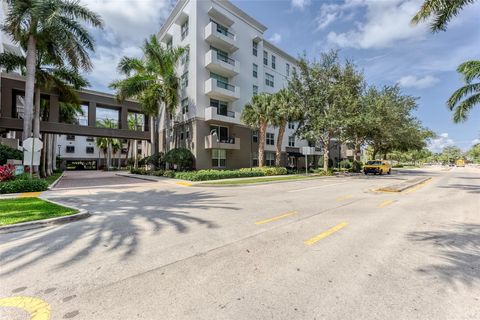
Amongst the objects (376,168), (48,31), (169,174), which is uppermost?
(48,31)

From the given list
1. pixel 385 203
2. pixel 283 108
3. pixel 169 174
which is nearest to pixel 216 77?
pixel 283 108

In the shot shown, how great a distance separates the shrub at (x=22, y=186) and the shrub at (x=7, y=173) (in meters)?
0.83

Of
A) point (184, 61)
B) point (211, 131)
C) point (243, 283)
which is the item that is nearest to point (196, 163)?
point (211, 131)

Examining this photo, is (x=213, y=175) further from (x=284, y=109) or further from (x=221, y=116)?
(x=284, y=109)

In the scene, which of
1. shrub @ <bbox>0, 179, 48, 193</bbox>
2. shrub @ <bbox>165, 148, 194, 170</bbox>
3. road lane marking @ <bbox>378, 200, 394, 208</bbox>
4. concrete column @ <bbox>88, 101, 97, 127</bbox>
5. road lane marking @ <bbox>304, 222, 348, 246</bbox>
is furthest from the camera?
concrete column @ <bbox>88, 101, 97, 127</bbox>

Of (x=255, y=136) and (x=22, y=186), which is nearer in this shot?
(x=22, y=186)

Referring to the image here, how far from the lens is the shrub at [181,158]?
22973 millimetres

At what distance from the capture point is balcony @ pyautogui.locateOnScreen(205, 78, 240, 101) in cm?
2430

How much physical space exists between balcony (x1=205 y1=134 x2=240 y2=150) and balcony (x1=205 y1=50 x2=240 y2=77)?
317 inches

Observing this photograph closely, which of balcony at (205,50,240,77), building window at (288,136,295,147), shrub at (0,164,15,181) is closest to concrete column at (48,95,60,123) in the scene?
shrub at (0,164,15,181)

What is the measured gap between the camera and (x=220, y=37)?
24984 millimetres

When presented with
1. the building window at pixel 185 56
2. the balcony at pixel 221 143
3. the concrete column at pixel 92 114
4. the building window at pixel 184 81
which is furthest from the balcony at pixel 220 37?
the concrete column at pixel 92 114

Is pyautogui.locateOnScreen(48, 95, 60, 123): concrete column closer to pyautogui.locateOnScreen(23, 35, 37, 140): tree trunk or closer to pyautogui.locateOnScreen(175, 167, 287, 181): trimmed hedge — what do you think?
pyautogui.locateOnScreen(23, 35, 37, 140): tree trunk

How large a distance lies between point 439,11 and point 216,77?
66.7ft
